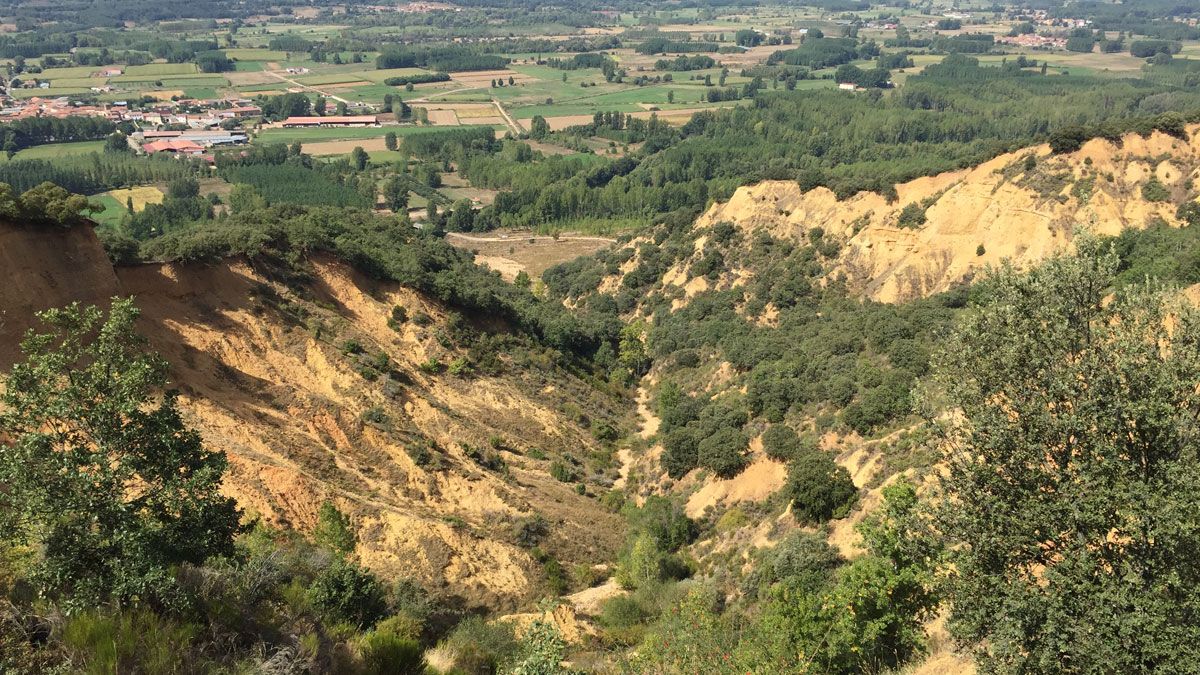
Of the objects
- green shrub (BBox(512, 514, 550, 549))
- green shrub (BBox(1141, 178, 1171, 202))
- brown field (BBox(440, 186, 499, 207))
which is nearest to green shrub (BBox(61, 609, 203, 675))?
green shrub (BBox(512, 514, 550, 549))

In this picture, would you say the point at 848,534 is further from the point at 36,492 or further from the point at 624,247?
the point at 624,247

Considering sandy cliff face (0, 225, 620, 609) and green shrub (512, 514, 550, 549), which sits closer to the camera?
sandy cliff face (0, 225, 620, 609)

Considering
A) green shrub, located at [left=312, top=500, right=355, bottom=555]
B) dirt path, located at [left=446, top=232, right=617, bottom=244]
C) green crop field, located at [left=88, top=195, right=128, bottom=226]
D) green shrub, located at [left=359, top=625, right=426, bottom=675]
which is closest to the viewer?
green shrub, located at [left=359, top=625, right=426, bottom=675]

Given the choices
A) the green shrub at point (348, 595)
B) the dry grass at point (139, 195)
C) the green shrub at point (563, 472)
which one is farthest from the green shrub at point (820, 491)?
the dry grass at point (139, 195)

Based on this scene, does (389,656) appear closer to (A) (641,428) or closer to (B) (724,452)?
(B) (724,452)

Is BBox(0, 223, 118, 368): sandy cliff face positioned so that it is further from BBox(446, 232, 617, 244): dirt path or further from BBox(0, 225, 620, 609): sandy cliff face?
BBox(446, 232, 617, 244): dirt path
